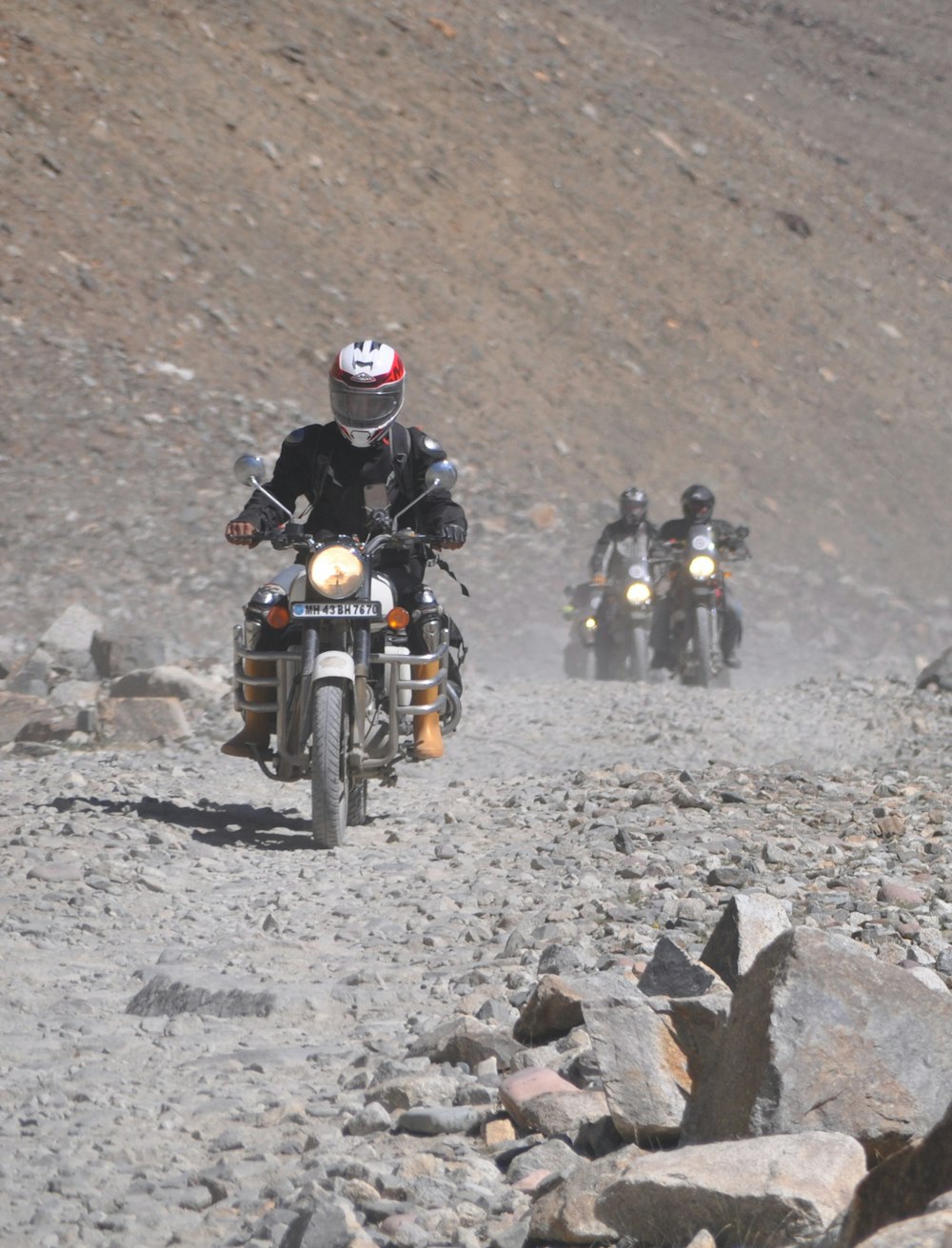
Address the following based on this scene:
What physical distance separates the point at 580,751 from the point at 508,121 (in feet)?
81.9

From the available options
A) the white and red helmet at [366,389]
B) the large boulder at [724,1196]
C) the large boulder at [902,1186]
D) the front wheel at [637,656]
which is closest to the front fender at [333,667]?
the white and red helmet at [366,389]

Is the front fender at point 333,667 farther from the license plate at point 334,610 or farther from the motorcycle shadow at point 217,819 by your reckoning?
the motorcycle shadow at point 217,819

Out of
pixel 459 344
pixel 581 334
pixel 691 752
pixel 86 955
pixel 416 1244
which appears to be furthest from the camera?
pixel 581 334

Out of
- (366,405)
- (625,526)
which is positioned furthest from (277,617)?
(625,526)

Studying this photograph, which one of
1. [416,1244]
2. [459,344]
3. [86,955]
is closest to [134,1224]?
[416,1244]

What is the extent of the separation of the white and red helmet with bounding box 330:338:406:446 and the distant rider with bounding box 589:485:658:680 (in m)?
8.17

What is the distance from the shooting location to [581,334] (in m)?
29.9

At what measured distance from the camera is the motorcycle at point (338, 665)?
7.37 m

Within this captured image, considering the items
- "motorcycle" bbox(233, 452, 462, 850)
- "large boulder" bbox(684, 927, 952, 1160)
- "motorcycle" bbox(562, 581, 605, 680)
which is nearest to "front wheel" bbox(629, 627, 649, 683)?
"motorcycle" bbox(562, 581, 605, 680)

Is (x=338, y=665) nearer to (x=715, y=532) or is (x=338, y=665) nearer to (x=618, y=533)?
(x=715, y=532)

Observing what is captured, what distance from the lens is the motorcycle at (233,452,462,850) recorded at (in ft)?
24.2

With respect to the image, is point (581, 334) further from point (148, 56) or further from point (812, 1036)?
point (812, 1036)

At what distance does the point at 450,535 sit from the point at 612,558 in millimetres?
8664

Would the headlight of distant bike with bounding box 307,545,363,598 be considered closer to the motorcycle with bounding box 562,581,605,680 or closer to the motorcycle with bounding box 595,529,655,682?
the motorcycle with bounding box 595,529,655,682
